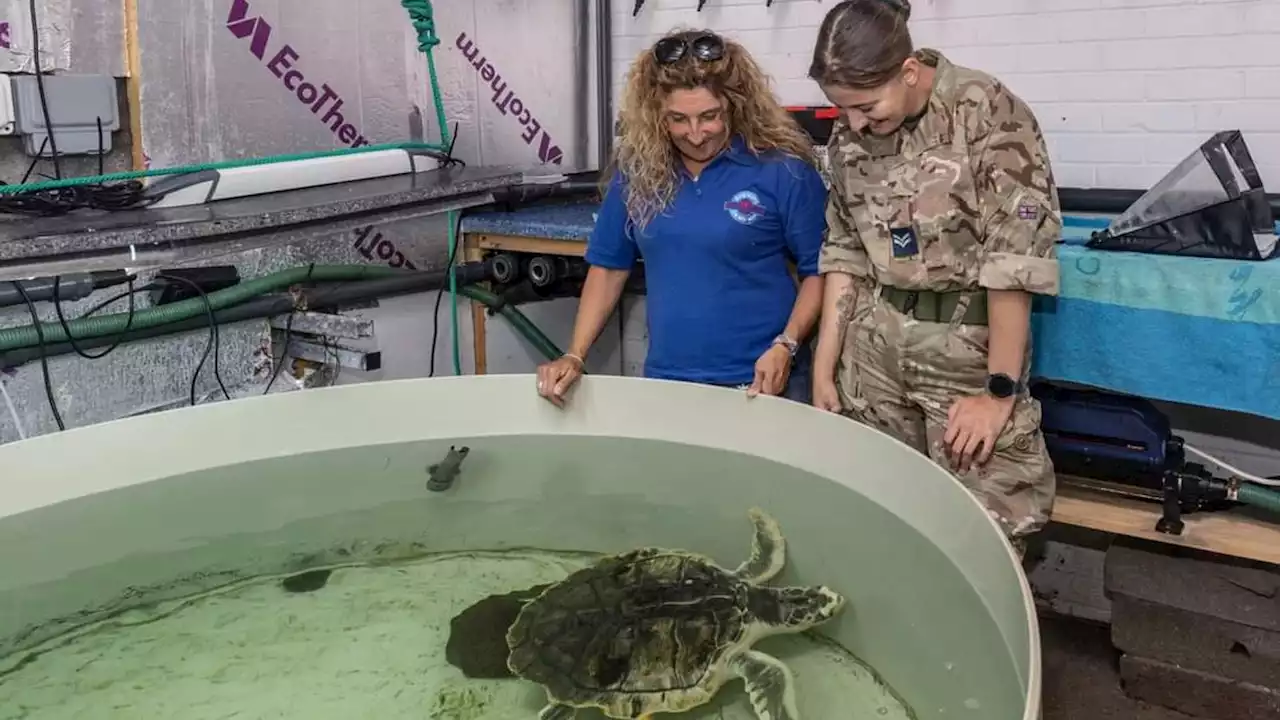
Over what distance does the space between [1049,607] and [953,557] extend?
1.48 m

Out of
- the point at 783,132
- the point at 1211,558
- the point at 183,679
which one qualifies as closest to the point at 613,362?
the point at 783,132

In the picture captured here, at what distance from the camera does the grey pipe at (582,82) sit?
338cm

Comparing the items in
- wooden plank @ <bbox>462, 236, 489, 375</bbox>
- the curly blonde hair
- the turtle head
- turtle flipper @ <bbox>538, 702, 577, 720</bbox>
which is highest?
the curly blonde hair

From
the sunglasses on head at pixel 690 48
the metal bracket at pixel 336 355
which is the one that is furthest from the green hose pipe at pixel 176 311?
the sunglasses on head at pixel 690 48

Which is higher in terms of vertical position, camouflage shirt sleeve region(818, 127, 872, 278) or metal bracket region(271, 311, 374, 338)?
camouflage shirt sleeve region(818, 127, 872, 278)

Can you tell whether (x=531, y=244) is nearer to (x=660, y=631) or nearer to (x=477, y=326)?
(x=477, y=326)

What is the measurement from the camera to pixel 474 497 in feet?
6.70

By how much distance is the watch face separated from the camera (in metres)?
1.69

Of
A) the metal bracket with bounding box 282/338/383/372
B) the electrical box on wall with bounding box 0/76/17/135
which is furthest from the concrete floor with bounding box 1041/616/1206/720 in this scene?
the electrical box on wall with bounding box 0/76/17/135

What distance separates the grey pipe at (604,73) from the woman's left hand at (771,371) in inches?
58.6

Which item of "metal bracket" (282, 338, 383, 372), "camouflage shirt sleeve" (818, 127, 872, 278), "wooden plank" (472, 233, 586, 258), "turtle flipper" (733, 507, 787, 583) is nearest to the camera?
"turtle flipper" (733, 507, 787, 583)

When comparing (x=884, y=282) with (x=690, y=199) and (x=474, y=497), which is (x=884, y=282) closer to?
(x=690, y=199)

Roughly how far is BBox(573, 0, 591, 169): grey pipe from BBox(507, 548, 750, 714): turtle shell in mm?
2079

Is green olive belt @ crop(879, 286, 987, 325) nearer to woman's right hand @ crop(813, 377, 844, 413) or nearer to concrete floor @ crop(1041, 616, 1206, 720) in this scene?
woman's right hand @ crop(813, 377, 844, 413)
